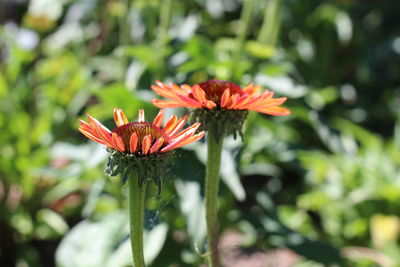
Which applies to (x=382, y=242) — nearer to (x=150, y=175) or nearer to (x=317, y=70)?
(x=317, y=70)

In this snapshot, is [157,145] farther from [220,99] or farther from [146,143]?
[220,99]

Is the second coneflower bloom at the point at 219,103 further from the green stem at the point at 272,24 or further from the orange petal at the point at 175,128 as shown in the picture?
the green stem at the point at 272,24

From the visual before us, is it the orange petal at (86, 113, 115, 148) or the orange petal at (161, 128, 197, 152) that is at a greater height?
the orange petal at (86, 113, 115, 148)

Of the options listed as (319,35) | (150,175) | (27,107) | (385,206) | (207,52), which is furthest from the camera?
(319,35)

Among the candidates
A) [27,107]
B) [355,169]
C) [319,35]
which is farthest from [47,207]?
[319,35]

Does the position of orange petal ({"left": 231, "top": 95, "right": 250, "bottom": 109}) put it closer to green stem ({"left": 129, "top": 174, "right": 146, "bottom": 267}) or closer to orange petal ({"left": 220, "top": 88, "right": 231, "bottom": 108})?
orange petal ({"left": 220, "top": 88, "right": 231, "bottom": 108})

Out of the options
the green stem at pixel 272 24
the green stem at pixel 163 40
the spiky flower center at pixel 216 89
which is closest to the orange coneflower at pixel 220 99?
the spiky flower center at pixel 216 89

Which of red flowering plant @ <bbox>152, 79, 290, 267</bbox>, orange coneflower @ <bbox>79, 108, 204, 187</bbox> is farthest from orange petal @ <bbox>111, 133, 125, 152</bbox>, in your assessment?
red flowering plant @ <bbox>152, 79, 290, 267</bbox>
